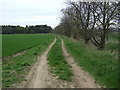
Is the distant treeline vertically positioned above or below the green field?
above

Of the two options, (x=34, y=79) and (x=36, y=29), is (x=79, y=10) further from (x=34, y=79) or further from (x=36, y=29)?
(x=36, y=29)

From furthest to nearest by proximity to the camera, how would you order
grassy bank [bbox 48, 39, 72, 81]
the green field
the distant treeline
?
the distant treeline
the green field
grassy bank [bbox 48, 39, 72, 81]

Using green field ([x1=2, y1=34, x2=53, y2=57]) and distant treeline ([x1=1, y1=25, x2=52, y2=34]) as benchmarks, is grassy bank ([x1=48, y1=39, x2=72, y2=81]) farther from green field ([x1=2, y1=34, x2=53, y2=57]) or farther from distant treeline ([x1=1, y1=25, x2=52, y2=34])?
distant treeline ([x1=1, y1=25, x2=52, y2=34])

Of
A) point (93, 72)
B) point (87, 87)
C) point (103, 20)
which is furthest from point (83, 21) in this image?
point (87, 87)

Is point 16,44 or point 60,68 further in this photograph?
point 16,44

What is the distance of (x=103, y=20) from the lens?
20172 millimetres

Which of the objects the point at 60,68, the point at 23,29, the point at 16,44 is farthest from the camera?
the point at 23,29

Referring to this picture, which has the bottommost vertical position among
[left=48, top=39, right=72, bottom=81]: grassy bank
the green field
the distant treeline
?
[left=48, top=39, right=72, bottom=81]: grassy bank

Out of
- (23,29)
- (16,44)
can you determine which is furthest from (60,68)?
(23,29)

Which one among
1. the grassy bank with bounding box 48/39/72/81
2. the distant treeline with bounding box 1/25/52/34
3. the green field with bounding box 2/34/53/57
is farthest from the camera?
the distant treeline with bounding box 1/25/52/34

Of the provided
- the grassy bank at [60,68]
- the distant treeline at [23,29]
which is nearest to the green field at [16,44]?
the grassy bank at [60,68]

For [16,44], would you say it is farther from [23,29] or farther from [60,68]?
[23,29]

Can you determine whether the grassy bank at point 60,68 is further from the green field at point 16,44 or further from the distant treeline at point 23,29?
the distant treeline at point 23,29

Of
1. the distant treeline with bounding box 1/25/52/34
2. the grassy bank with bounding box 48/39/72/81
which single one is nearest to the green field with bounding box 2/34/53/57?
the grassy bank with bounding box 48/39/72/81
